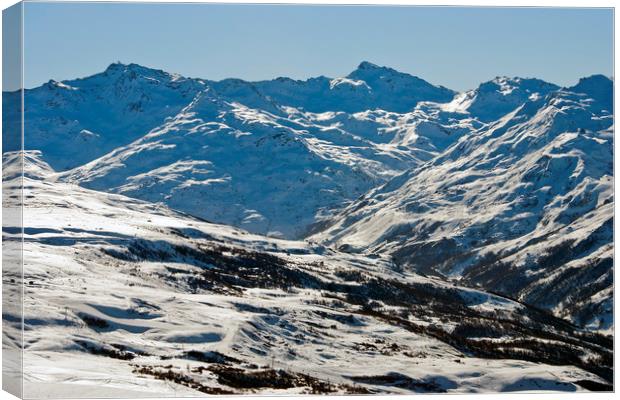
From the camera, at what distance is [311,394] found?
2687 inches

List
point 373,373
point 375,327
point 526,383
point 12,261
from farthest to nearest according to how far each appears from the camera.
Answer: point 375,327, point 373,373, point 526,383, point 12,261

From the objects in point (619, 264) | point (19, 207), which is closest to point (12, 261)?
point (19, 207)

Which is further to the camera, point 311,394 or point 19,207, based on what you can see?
point 311,394

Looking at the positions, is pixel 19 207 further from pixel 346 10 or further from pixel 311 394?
pixel 346 10

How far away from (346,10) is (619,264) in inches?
1059

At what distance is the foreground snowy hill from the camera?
73.0 m

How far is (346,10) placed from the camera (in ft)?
247

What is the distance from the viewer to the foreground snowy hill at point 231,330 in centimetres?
7300

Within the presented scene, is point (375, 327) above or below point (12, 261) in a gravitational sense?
below

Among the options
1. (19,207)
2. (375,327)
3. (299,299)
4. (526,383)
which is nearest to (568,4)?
(526,383)

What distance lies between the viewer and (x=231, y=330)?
104 meters

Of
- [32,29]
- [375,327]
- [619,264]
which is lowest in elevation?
[375,327]

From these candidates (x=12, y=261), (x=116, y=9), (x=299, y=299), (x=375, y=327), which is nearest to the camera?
(x=12, y=261)

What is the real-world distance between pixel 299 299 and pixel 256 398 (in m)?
82.5
